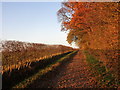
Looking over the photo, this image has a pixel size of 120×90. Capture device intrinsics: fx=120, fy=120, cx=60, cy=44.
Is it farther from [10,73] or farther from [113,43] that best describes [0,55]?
[113,43]

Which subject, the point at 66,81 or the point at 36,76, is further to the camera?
the point at 36,76

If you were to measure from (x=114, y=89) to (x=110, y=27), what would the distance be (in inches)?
108

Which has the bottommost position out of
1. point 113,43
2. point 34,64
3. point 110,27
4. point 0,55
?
point 34,64

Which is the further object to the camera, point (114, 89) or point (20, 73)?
point (20, 73)

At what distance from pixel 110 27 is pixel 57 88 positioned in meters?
3.77

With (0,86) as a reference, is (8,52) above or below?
above

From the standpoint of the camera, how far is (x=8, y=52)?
28.3ft

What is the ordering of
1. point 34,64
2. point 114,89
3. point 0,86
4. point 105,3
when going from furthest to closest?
point 34,64 → point 105,3 → point 0,86 → point 114,89

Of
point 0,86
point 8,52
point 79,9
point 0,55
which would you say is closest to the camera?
point 0,86

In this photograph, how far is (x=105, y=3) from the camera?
20.2 ft

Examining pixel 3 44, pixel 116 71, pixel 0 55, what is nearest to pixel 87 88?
pixel 116 71

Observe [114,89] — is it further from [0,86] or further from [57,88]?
[0,86]

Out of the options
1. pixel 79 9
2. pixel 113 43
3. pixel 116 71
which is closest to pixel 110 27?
pixel 113 43

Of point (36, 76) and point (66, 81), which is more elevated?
point (36, 76)
